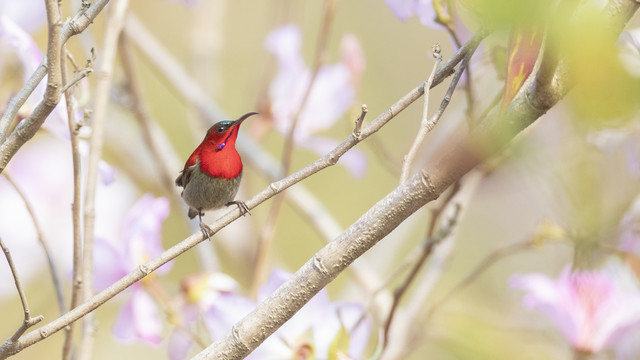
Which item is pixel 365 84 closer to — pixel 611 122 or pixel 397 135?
pixel 397 135

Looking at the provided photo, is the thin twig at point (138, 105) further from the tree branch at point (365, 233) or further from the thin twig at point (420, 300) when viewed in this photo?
the tree branch at point (365, 233)

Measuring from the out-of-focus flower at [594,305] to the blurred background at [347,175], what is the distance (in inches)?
1.6

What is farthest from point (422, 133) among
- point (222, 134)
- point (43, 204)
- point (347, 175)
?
point (347, 175)

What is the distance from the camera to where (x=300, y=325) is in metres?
0.76

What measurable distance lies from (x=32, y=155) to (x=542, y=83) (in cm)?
94

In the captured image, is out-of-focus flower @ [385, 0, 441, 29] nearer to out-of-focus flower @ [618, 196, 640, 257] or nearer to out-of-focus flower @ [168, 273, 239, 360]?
out-of-focus flower @ [618, 196, 640, 257]

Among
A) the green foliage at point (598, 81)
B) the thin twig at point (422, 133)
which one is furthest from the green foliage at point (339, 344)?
the green foliage at point (598, 81)

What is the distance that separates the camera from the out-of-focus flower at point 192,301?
0.81 metres

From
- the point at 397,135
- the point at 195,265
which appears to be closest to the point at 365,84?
the point at 397,135

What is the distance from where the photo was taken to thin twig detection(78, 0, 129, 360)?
648mm

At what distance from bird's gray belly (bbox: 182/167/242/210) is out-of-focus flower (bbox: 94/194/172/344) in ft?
0.11

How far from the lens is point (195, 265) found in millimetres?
1938

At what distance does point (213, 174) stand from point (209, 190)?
2 cm

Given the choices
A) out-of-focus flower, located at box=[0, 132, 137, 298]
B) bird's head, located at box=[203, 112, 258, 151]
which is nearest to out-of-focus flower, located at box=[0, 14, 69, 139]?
bird's head, located at box=[203, 112, 258, 151]
